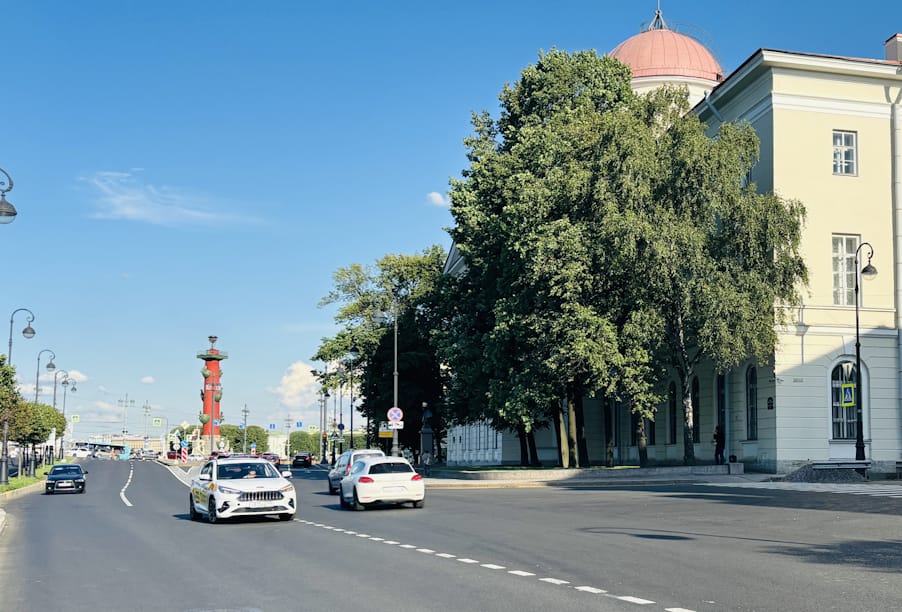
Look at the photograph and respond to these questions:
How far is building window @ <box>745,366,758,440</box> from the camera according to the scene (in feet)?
146

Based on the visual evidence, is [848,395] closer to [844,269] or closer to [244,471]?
[844,269]

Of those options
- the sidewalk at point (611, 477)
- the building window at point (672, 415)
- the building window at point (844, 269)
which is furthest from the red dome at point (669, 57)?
the sidewalk at point (611, 477)

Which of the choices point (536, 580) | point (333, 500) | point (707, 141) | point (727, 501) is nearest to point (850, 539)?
point (536, 580)

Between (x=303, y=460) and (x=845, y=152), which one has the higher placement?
(x=845, y=152)

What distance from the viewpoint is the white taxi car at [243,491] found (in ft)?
76.3

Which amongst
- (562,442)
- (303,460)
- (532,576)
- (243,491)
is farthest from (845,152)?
(303,460)

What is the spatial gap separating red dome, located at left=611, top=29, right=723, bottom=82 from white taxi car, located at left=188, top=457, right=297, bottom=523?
4722 cm

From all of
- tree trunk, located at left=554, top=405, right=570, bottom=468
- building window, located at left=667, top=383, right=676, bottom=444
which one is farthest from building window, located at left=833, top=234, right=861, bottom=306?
tree trunk, located at left=554, top=405, right=570, bottom=468

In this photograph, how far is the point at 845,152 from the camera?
149 feet

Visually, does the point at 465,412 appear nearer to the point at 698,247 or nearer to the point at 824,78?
the point at 698,247

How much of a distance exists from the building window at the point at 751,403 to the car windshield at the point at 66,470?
3027 cm

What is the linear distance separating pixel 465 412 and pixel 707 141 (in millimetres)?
19888

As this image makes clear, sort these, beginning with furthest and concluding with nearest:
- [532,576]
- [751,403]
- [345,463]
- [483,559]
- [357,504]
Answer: [751,403] → [345,463] → [357,504] → [483,559] → [532,576]

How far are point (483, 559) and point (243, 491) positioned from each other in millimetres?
9879
